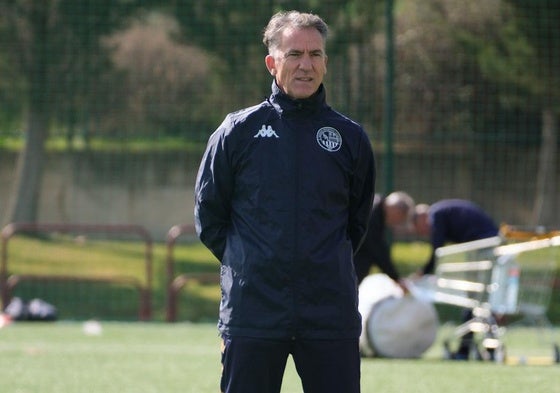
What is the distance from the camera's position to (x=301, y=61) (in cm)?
432

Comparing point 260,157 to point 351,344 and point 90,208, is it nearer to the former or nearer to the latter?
point 351,344

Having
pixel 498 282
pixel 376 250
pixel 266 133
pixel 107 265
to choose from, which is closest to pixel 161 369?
pixel 376 250

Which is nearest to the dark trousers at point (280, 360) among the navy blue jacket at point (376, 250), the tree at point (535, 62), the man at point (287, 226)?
the man at point (287, 226)

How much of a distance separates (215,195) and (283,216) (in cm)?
28

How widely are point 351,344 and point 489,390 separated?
411 cm

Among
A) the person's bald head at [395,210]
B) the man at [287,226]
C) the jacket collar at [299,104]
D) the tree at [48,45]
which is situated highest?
the tree at [48,45]

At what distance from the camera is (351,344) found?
4.31 m

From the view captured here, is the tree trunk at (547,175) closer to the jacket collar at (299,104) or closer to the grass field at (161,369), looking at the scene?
the grass field at (161,369)

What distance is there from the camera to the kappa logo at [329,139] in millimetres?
4352

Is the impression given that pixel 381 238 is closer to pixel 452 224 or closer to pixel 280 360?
pixel 452 224

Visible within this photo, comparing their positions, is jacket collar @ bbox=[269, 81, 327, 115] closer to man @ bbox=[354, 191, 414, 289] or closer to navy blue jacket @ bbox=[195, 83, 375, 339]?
navy blue jacket @ bbox=[195, 83, 375, 339]

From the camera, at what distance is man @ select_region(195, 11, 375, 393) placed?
4250 millimetres

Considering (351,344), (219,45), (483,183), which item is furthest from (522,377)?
(219,45)

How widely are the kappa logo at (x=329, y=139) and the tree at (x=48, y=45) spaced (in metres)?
12.1
